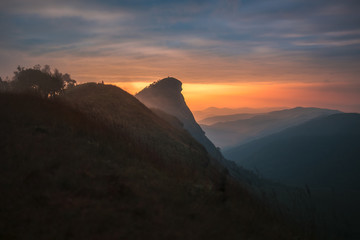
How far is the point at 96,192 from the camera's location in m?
6.54

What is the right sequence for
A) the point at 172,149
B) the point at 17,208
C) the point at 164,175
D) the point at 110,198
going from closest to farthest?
the point at 17,208, the point at 110,198, the point at 164,175, the point at 172,149

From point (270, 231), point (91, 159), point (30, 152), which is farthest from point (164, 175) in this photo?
point (30, 152)

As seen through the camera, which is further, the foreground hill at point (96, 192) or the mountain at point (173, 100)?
the mountain at point (173, 100)

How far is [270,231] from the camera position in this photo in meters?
7.10

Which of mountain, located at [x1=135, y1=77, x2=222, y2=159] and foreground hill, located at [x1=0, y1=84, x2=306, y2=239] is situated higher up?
mountain, located at [x1=135, y1=77, x2=222, y2=159]

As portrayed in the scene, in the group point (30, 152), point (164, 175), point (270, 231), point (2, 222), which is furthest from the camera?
point (164, 175)

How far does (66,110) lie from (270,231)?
367 inches

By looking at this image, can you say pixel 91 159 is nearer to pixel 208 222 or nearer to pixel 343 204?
pixel 208 222

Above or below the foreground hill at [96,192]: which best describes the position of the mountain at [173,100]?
above

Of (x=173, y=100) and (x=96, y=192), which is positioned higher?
(x=173, y=100)

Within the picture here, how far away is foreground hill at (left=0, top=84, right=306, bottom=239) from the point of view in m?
5.49

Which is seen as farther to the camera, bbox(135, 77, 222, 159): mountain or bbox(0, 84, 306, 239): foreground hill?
bbox(135, 77, 222, 159): mountain

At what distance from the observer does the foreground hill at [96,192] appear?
549 centimetres

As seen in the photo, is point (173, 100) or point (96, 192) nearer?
point (96, 192)
